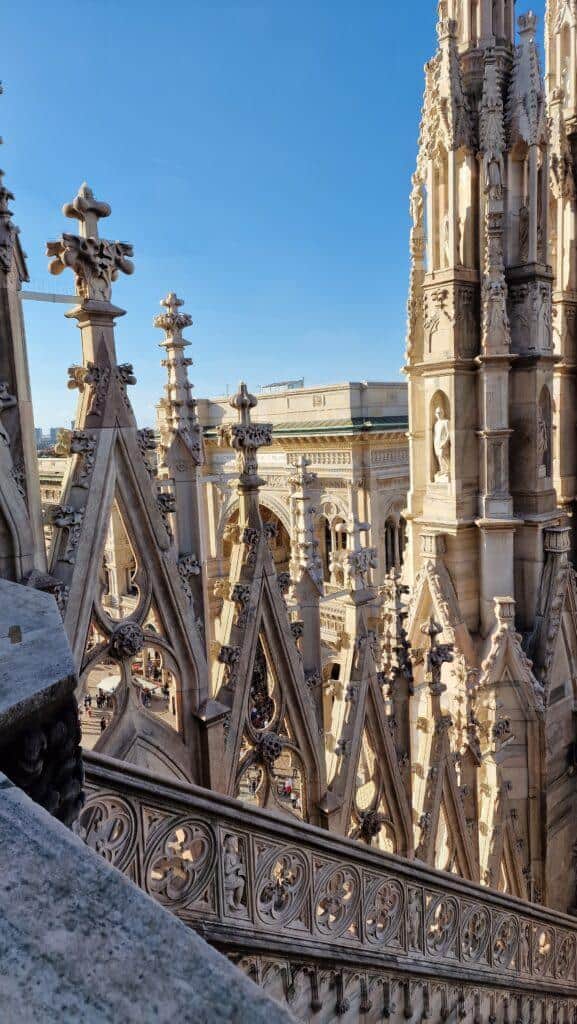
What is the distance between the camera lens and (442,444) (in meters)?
9.38

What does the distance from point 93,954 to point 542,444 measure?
31.1 ft

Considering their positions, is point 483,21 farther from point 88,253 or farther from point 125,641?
point 125,641

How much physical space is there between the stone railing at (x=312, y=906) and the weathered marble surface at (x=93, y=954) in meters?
2.00

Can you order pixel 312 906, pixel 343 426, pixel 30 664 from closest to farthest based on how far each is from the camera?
1. pixel 30 664
2. pixel 312 906
3. pixel 343 426

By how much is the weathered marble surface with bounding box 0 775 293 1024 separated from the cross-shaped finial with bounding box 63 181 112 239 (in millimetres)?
4273

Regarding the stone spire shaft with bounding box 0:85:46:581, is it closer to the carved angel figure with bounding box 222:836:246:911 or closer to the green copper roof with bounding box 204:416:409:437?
the carved angel figure with bounding box 222:836:246:911

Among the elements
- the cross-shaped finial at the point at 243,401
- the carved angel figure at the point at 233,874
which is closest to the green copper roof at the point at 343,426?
the cross-shaped finial at the point at 243,401

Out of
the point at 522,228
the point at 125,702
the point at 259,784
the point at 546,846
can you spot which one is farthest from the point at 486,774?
the point at 522,228

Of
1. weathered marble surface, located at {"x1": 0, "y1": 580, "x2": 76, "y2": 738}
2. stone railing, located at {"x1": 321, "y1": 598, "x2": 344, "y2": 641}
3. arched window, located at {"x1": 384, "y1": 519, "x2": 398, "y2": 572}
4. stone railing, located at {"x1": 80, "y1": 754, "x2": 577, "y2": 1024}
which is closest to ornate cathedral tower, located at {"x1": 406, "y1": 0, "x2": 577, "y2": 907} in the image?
stone railing, located at {"x1": 80, "y1": 754, "x2": 577, "y2": 1024}

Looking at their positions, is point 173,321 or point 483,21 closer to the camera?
point 173,321

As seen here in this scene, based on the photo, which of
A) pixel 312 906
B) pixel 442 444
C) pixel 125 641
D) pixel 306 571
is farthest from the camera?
pixel 442 444

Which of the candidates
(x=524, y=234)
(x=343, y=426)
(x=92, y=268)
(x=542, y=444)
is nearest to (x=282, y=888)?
(x=92, y=268)

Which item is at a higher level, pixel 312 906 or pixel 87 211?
pixel 87 211

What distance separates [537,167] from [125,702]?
8.36m
